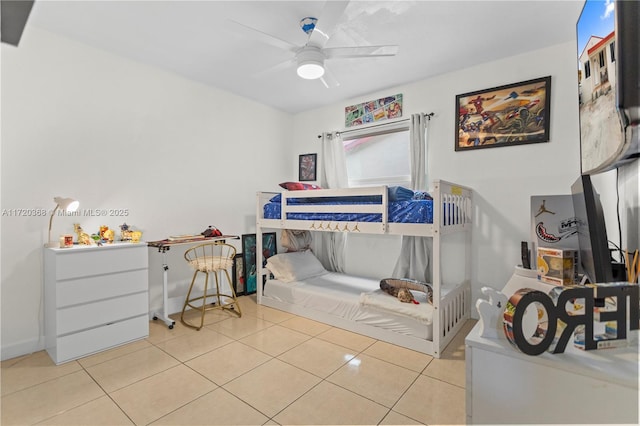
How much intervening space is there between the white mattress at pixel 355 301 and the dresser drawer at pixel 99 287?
4.50 ft

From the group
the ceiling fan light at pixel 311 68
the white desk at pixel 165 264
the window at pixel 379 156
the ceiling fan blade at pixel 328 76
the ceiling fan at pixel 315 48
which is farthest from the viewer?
the window at pixel 379 156

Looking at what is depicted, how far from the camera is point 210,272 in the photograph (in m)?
3.36

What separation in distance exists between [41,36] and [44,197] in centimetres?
131

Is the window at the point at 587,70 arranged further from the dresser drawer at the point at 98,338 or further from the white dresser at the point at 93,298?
the dresser drawer at the point at 98,338

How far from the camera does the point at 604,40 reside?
0.92 m

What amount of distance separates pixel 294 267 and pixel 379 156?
1.76 metres

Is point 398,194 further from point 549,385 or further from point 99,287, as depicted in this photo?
point 99,287

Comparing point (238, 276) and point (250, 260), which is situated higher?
point (250, 260)

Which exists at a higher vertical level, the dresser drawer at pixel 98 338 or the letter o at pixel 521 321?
the letter o at pixel 521 321

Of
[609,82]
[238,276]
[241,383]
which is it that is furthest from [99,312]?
[609,82]

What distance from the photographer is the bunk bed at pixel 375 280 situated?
2.38 metres

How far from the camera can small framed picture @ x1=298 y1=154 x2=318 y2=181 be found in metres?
4.30

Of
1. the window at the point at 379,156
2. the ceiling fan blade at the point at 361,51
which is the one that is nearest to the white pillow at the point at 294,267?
the window at the point at 379,156

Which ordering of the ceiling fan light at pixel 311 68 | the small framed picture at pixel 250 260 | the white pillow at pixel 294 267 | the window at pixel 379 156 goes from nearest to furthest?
1. the ceiling fan light at pixel 311 68
2. the white pillow at pixel 294 267
3. the window at pixel 379 156
4. the small framed picture at pixel 250 260
